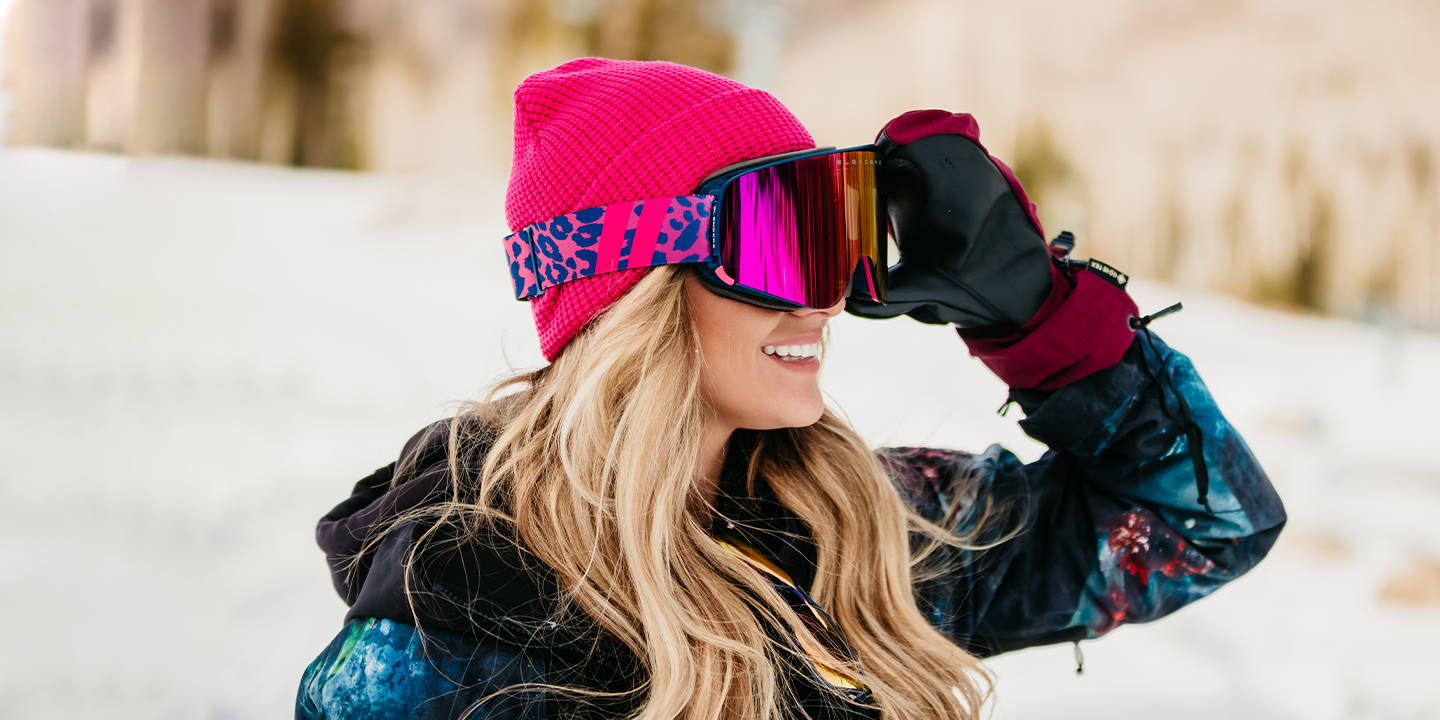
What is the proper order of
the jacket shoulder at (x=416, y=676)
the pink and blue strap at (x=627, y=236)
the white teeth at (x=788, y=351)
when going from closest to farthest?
the jacket shoulder at (x=416, y=676) → the pink and blue strap at (x=627, y=236) → the white teeth at (x=788, y=351)

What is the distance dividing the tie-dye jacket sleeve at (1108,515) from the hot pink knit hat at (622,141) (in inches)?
18.2

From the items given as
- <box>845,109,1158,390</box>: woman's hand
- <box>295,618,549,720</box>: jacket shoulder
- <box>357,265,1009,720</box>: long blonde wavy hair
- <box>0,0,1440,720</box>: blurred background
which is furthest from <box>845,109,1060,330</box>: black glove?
<box>0,0,1440,720</box>: blurred background

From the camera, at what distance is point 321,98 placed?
267cm

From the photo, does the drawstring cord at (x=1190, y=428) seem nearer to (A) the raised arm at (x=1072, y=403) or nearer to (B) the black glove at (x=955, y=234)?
(A) the raised arm at (x=1072, y=403)

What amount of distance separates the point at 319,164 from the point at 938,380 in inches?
74.3

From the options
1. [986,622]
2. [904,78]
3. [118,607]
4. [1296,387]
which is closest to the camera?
[986,622]

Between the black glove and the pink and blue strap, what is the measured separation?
0.74 ft

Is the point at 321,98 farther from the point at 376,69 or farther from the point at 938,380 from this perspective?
the point at 938,380

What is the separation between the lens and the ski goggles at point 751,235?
99 cm

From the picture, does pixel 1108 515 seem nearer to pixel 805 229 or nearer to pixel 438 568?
pixel 805 229

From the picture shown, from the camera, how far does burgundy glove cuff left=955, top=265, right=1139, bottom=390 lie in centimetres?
111

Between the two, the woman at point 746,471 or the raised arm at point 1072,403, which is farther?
the raised arm at point 1072,403

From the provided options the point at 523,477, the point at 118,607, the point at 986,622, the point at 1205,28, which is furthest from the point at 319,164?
the point at 1205,28

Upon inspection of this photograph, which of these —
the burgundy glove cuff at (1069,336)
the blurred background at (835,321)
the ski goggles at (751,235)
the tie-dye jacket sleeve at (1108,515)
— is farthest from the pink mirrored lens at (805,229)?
the blurred background at (835,321)
